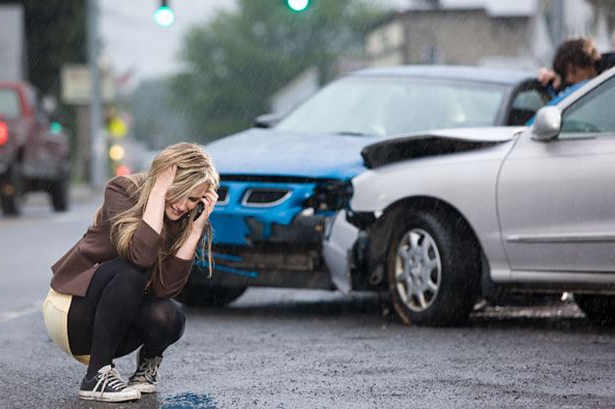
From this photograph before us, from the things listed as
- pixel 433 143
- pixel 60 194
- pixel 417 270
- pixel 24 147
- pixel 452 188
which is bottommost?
pixel 60 194

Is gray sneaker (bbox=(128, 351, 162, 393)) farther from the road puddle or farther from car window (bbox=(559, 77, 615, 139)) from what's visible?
car window (bbox=(559, 77, 615, 139))

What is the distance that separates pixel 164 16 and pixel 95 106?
22072mm

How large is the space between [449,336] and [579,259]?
0.78m

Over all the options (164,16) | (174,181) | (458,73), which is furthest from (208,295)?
(164,16)

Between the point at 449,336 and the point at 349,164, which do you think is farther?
the point at 349,164

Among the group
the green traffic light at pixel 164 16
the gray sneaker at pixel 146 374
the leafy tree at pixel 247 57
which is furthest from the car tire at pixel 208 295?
the leafy tree at pixel 247 57

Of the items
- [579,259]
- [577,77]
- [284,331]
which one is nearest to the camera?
[579,259]

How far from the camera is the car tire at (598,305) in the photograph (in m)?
9.12

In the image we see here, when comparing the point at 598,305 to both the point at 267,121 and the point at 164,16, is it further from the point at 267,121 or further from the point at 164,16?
the point at 164,16

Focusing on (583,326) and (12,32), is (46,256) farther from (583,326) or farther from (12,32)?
(12,32)

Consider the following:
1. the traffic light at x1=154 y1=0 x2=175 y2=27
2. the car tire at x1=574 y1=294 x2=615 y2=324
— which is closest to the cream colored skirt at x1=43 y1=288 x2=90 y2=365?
the car tire at x1=574 y1=294 x2=615 y2=324

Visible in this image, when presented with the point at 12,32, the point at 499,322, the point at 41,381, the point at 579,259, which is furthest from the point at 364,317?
the point at 12,32

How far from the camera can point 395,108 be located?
10.5 meters

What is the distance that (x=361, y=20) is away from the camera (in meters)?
108
